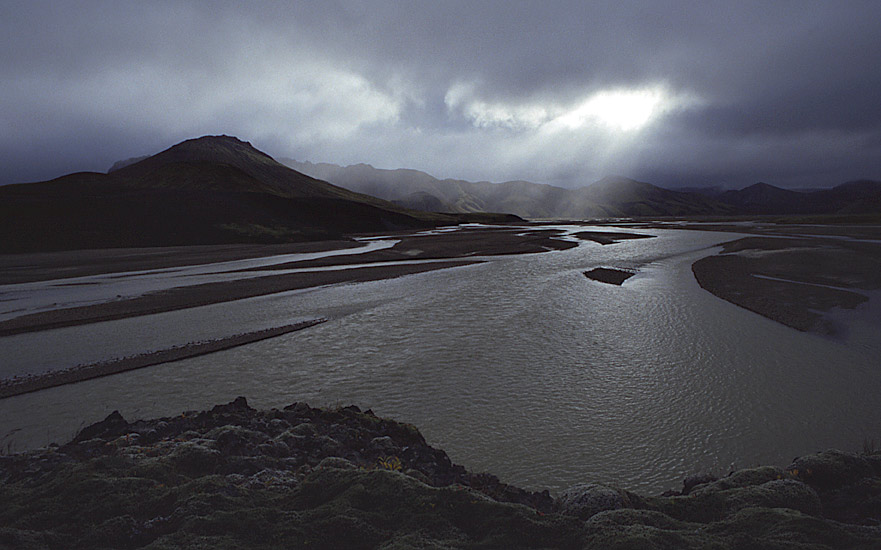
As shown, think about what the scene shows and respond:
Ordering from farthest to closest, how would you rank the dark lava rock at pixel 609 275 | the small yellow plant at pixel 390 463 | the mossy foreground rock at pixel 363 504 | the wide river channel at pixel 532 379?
the dark lava rock at pixel 609 275, the wide river channel at pixel 532 379, the small yellow plant at pixel 390 463, the mossy foreground rock at pixel 363 504

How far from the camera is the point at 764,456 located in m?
9.16

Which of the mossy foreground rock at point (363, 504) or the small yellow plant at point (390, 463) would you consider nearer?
the mossy foreground rock at point (363, 504)

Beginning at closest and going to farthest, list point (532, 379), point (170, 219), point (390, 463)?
point (390, 463)
point (532, 379)
point (170, 219)

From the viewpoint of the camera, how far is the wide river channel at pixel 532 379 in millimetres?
9672

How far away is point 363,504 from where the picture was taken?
6121 millimetres

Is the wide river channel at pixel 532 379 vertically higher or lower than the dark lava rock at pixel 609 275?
lower

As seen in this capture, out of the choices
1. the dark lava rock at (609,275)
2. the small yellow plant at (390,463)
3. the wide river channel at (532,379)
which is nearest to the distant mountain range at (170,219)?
the wide river channel at (532,379)

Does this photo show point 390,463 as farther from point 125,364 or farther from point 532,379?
point 125,364

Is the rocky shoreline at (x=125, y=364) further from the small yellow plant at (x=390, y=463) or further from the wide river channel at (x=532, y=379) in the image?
the small yellow plant at (x=390, y=463)

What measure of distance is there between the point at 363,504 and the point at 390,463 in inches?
75.9

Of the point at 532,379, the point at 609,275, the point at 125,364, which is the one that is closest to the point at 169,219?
the point at 125,364

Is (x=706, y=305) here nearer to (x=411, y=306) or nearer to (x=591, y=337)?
(x=591, y=337)

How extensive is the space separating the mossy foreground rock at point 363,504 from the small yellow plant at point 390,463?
0.02 meters

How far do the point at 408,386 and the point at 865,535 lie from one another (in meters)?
10.3
